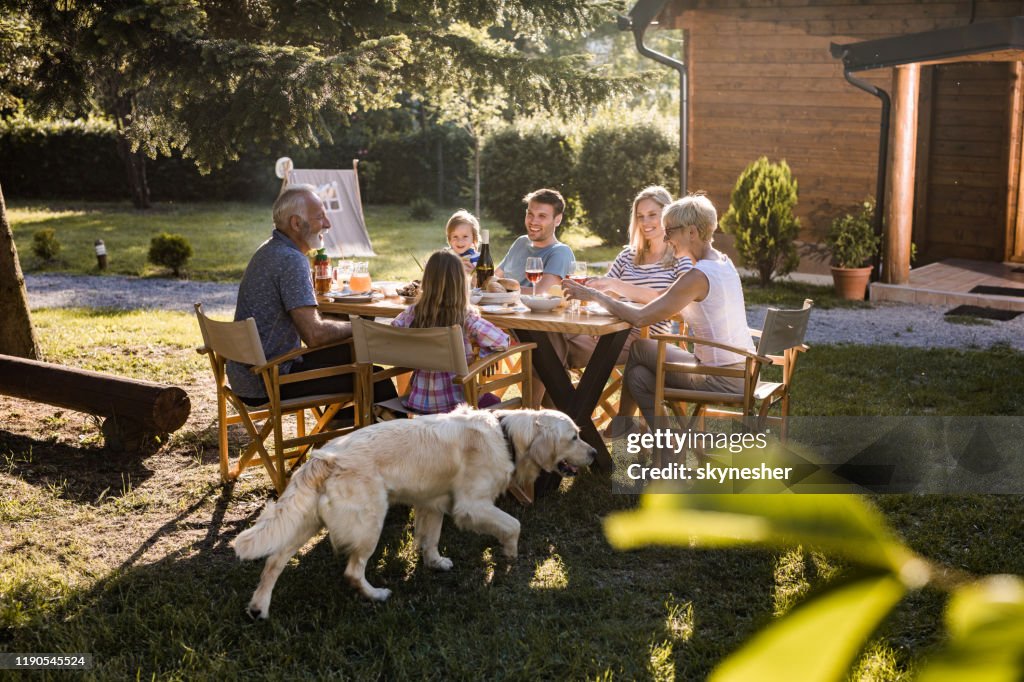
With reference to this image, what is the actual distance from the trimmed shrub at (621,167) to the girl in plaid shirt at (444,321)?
11.4m

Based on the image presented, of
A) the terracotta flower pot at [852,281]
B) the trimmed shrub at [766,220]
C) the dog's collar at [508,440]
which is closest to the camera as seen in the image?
the dog's collar at [508,440]

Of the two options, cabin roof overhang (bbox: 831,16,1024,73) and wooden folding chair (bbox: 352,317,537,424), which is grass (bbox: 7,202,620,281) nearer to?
cabin roof overhang (bbox: 831,16,1024,73)

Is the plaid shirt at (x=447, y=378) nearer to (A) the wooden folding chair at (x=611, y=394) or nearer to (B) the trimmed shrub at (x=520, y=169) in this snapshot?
(A) the wooden folding chair at (x=611, y=394)

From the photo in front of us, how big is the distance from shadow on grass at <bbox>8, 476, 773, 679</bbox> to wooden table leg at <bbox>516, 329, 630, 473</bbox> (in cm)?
68

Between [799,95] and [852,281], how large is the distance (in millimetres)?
2877

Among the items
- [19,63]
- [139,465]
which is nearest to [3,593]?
[139,465]

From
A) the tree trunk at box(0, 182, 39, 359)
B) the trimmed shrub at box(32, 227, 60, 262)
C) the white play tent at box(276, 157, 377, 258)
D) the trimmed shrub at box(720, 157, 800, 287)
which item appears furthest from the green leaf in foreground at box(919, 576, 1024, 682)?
the trimmed shrub at box(32, 227, 60, 262)

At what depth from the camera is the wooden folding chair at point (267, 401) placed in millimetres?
4414

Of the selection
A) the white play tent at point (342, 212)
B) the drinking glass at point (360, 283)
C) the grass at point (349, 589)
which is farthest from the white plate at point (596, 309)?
the white play tent at point (342, 212)

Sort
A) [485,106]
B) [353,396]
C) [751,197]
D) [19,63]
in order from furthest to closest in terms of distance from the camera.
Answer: [485,106] < [751,197] < [19,63] < [353,396]

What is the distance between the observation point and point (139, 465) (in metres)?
5.18

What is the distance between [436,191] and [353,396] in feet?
60.4

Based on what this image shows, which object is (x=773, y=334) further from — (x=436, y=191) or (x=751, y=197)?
(x=436, y=191)

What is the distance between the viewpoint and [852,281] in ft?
32.6
